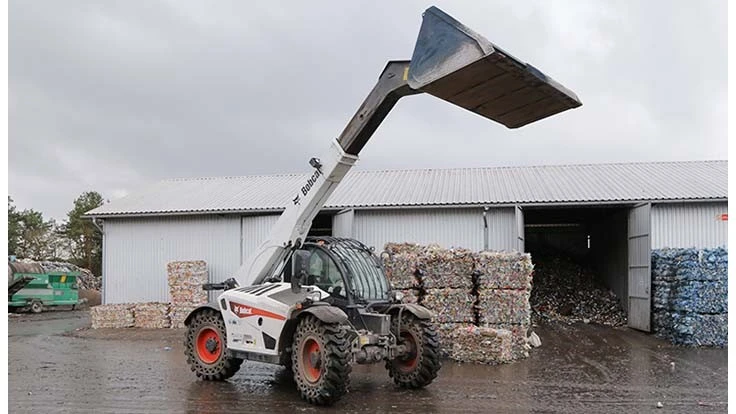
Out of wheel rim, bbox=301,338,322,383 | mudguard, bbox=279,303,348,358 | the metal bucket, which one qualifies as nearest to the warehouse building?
mudguard, bbox=279,303,348,358

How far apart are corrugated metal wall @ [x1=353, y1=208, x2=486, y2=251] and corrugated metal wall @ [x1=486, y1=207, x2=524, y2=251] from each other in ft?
0.58

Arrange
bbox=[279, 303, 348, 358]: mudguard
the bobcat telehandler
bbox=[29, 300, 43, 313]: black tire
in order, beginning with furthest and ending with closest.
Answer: bbox=[29, 300, 43, 313]: black tire → bbox=[279, 303, 348, 358]: mudguard → the bobcat telehandler

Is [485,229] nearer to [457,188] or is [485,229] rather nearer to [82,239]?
[457,188]

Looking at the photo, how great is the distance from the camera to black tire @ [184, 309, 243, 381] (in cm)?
1020

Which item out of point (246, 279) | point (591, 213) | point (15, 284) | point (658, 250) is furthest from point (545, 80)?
point (15, 284)

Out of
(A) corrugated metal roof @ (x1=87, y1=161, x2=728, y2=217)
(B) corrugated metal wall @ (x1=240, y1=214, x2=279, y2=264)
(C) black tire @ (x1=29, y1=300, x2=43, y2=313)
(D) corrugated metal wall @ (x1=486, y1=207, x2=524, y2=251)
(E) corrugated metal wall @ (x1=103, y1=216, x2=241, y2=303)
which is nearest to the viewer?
(D) corrugated metal wall @ (x1=486, y1=207, x2=524, y2=251)

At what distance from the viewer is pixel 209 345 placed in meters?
10.4

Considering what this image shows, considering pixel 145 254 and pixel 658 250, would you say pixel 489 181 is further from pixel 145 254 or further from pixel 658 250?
pixel 145 254

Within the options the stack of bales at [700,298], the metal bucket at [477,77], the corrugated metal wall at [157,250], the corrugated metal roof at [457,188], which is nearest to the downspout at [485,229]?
the corrugated metal roof at [457,188]

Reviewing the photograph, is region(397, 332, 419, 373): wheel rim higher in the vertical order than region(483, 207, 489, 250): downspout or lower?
lower

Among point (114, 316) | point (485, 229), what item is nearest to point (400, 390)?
point (485, 229)

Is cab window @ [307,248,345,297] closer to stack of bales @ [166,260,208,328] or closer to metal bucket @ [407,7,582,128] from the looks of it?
metal bucket @ [407,7,582,128]

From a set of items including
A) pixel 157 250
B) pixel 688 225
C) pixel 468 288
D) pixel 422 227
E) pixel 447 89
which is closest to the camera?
pixel 447 89

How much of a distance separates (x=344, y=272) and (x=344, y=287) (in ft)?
0.71
